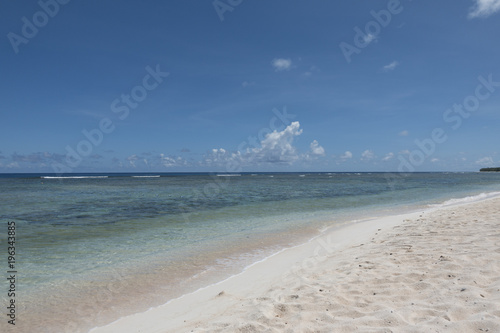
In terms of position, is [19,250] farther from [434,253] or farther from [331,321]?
[434,253]

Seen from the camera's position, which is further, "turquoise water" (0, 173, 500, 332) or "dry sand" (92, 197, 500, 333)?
"turquoise water" (0, 173, 500, 332)

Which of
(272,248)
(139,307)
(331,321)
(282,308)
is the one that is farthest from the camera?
(272,248)

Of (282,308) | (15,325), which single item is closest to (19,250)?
(15,325)

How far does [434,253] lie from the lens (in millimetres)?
6914

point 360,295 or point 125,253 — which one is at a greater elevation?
point 360,295

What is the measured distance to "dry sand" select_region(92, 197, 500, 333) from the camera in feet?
Answer: 13.2

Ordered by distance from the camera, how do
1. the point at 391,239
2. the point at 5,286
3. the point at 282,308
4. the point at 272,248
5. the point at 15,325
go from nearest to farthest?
the point at 282,308 → the point at 15,325 → the point at 5,286 → the point at 391,239 → the point at 272,248

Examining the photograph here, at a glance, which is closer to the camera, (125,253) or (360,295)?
(360,295)

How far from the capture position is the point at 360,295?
16.4 feet

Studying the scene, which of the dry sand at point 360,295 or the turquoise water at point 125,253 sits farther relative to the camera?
the turquoise water at point 125,253

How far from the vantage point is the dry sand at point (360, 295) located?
4031 millimetres

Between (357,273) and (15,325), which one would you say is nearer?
(15,325)

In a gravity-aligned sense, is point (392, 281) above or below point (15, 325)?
above

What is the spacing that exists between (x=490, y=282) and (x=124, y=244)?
10.4 m
